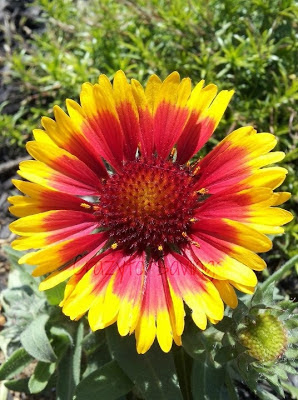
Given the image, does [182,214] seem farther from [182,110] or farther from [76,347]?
[76,347]

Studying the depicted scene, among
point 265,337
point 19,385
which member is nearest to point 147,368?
point 265,337

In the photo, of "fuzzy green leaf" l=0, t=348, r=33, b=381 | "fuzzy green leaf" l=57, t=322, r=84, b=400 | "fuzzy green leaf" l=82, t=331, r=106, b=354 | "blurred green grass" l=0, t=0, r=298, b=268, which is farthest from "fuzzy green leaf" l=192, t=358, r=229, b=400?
"blurred green grass" l=0, t=0, r=298, b=268

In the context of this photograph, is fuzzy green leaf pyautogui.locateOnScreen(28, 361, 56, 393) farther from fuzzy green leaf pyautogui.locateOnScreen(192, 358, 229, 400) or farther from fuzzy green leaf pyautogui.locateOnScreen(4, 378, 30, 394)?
fuzzy green leaf pyautogui.locateOnScreen(192, 358, 229, 400)

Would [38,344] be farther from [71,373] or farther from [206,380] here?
[206,380]

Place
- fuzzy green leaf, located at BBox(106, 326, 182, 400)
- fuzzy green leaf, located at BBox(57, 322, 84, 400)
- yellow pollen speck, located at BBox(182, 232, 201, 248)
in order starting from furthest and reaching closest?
fuzzy green leaf, located at BBox(57, 322, 84, 400)
fuzzy green leaf, located at BBox(106, 326, 182, 400)
yellow pollen speck, located at BBox(182, 232, 201, 248)

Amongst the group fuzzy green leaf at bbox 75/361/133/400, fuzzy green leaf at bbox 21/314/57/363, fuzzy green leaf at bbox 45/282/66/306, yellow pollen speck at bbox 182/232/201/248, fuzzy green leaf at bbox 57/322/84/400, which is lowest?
fuzzy green leaf at bbox 57/322/84/400

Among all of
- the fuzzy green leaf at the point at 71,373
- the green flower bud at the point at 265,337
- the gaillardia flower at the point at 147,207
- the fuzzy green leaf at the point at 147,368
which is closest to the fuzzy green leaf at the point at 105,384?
the fuzzy green leaf at the point at 147,368

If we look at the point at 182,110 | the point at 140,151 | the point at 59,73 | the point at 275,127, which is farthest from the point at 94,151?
the point at 59,73
